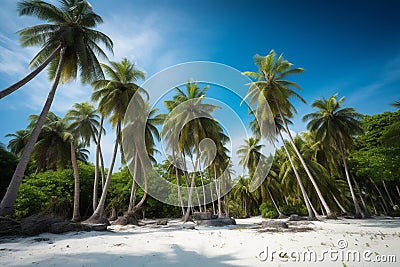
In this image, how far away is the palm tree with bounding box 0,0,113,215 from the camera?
34.9 feet

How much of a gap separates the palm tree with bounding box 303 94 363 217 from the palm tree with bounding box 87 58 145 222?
650 inches

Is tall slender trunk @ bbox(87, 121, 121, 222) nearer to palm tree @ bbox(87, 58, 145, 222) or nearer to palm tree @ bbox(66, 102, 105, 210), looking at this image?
palm tree @ bbox(87, 58, 145, 222)

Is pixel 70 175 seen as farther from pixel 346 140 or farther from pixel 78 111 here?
pixel 346 140

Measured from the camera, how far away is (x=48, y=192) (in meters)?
16.0

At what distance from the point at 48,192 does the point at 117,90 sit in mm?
9755

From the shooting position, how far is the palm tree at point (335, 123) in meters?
18.9

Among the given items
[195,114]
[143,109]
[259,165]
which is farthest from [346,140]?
[143,109]

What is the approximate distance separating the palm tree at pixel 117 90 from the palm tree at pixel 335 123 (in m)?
16.5

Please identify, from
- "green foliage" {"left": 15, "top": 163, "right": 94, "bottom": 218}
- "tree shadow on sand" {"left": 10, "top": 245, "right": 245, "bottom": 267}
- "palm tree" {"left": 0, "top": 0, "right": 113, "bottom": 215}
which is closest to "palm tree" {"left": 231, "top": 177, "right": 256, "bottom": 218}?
"green foliage" {"left": 15, "top": 163, "right": 94, "bottom": 218}

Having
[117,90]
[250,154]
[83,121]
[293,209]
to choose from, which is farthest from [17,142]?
[293,209]

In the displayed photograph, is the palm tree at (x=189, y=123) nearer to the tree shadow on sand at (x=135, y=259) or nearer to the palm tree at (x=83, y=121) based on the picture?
the palm tree at (x=83, y=121)

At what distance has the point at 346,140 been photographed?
19344 millimetres

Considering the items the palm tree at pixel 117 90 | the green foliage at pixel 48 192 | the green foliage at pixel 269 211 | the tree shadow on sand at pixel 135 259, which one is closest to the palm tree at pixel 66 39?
the palm tree at pixel 117 90

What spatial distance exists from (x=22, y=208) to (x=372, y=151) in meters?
27.4
